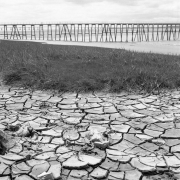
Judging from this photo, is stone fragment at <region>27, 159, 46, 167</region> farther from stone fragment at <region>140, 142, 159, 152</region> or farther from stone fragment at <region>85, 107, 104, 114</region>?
stone fragment at <region>85, 107, 104, 114</region>

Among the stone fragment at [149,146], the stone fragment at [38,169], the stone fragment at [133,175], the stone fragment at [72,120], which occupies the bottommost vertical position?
the stone fragment at [133,175]

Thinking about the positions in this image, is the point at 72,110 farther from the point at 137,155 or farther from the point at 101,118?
the point at 137,155

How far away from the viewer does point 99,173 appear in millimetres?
2172

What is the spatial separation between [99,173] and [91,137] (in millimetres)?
679

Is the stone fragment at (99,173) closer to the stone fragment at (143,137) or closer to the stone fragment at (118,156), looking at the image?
the stone fragment at (118,156)

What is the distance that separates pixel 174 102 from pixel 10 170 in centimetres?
306

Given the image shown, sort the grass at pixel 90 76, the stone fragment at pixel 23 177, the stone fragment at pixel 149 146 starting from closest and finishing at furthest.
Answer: the stone fragment at pixel 23 177
the stone fragment at pixel 149 146
the grass at pixel 90 76

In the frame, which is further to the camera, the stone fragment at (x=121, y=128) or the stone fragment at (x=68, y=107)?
the stone fragment at (x=68, y=107)

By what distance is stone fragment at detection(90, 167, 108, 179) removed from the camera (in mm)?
2125

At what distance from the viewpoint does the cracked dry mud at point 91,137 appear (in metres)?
2.21

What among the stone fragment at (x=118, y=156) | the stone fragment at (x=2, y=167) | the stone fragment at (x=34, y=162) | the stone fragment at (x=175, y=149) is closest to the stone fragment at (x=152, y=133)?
the stone fragment at (x=175, y=149)

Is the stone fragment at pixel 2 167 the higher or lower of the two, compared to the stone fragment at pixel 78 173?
higher

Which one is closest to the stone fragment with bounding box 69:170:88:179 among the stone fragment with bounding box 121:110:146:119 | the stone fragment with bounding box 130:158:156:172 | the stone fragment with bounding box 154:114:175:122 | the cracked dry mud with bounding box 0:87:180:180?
the cracked dry mud with bounding box 0:87:180:180

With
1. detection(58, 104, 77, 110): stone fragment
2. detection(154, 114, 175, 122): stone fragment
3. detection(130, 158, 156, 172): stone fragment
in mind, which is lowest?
detection(130, 158, 156, 172): stone fragment
